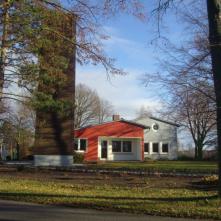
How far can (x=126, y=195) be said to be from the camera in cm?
1675

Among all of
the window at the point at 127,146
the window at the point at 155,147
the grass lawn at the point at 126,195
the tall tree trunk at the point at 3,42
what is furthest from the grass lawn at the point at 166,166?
the window at the point at 155,147

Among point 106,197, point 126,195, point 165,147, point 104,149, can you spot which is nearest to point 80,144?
point 104,149

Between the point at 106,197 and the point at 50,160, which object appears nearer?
the point at 106,197

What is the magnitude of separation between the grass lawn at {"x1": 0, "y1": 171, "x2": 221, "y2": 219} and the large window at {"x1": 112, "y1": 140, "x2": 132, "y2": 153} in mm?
34771

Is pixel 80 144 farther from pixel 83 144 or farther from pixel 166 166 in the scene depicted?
pixel 166 166

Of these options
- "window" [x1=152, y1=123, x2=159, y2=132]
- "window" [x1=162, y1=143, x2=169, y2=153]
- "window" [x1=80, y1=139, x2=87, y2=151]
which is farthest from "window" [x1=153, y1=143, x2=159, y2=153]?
"window" [x1=80, y1=139, x2=87, y2=151]

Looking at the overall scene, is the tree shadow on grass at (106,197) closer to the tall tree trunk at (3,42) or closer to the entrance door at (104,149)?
the tall tree trunk at (3,42)

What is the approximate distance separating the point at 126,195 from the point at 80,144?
4145cm

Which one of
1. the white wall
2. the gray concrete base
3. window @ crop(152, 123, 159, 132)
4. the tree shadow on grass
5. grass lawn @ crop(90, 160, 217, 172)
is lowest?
Result: the tree shadow on grass

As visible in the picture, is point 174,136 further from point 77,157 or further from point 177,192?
point 177,192

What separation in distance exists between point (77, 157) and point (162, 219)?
36.5 m

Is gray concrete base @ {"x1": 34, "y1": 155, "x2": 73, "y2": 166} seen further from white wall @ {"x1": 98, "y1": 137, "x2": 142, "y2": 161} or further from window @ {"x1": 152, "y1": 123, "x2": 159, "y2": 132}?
window @ {"x1": 152, "y1": 123, "x2": 159, "y2": 132}

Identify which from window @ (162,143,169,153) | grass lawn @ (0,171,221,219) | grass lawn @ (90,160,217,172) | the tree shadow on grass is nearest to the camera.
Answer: grass lawn @ (0,171,221,219)

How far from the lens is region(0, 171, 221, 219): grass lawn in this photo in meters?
13.4
